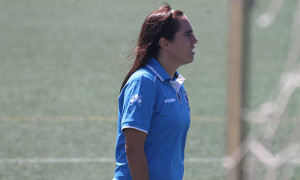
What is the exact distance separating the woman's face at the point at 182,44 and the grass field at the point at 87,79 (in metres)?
0.43

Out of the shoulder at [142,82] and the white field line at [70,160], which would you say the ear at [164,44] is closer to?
the shoulder at [142,82]

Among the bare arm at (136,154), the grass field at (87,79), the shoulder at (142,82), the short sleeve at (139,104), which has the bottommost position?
the grass field at (87,79)

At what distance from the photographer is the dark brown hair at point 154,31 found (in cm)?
354

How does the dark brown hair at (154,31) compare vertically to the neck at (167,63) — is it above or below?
above

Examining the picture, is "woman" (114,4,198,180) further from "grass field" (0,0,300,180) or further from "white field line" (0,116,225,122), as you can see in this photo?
"white field line" (0,116,225,122)

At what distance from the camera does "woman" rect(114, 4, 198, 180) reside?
3354 millimetres

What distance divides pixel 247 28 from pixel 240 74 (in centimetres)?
18

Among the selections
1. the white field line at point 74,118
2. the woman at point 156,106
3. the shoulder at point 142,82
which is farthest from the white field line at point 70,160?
the shoulder at point 142,82

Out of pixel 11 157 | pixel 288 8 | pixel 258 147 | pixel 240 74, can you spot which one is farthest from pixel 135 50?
pixel 288 8

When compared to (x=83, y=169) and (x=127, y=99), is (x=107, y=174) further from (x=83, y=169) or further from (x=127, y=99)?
(x=127, y=99)

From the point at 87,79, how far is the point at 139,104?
24.5 ft

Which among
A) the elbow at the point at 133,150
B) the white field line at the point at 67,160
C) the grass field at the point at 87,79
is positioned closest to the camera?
the elbow at the point at 133,150

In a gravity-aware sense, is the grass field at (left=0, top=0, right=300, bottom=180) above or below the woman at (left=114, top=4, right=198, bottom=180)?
below

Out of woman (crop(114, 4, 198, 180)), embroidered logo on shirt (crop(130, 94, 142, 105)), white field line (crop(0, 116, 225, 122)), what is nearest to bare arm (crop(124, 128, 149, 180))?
woman (crop(114, 4, 198, 180))
